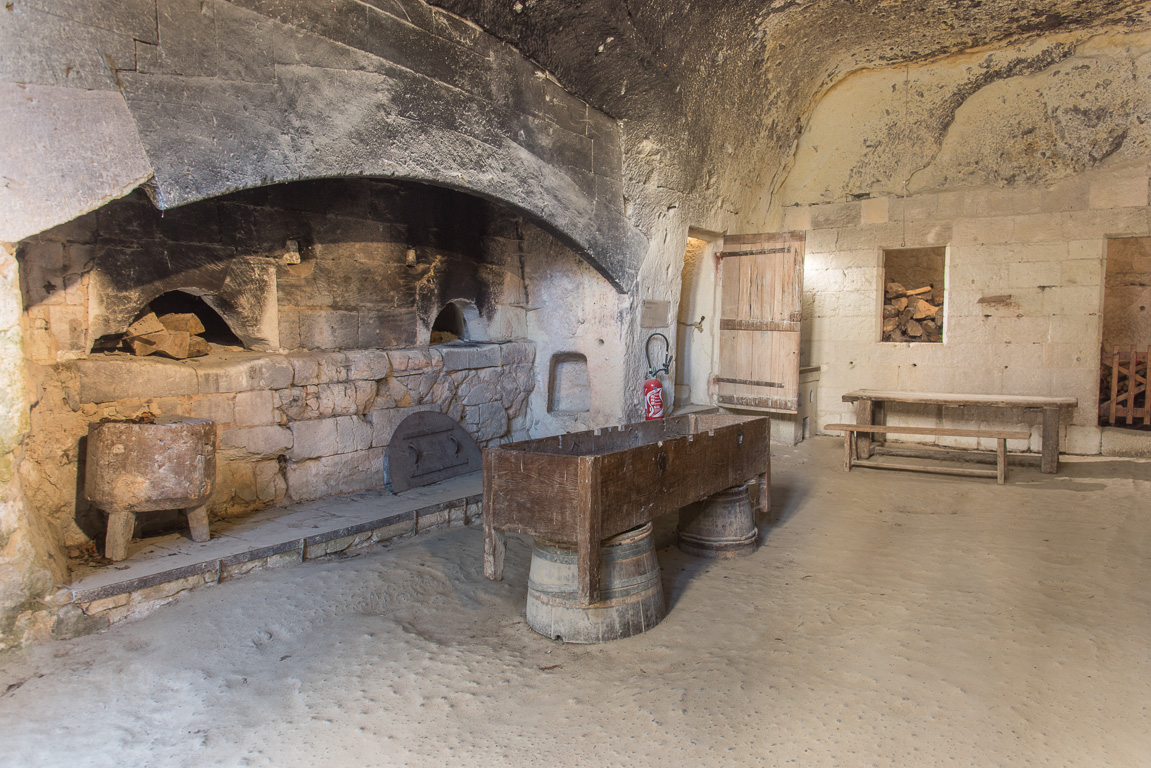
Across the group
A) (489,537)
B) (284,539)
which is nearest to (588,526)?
(489,537)

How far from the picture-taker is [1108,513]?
16.6 ft

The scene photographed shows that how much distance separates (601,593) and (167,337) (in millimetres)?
3052

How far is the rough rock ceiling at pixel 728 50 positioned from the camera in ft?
15.6

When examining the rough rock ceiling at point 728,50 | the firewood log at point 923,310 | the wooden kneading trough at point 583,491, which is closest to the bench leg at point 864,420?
the firewood log at point 923,310

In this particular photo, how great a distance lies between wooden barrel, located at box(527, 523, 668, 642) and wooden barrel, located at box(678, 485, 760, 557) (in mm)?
1085

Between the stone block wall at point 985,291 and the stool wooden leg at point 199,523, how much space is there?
634 cm

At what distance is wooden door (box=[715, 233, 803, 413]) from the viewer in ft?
22.0

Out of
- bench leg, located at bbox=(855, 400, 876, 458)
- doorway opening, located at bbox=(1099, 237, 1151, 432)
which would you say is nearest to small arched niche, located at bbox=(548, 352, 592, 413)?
bench leg, located at bbox=(855, 400, 876, 458)

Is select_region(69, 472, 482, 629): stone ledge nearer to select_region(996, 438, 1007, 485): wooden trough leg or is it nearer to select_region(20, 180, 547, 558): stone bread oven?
select_region(20, 180, 547, 558): stone bread oven

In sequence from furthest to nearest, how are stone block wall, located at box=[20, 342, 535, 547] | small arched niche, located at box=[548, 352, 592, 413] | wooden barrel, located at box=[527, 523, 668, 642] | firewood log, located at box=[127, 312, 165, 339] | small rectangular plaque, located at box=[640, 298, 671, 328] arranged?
1. small arched niche, located at box=[548, 352, 592, 413]
2. small rectangular plaque, located at box=[640, 298, 671, 328]
3. firewood log, located at box=[127, 312, 165, 339]
4. stone block wall, located at box=[20, 342, 535, 547]
5. wooden barrel, located at box=[527, 523, 668, 642]

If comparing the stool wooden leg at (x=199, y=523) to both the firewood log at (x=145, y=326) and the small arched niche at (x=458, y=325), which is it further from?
the small arched niche at (x=458, y=325)

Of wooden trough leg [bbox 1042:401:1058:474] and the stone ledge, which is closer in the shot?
the stone ledge

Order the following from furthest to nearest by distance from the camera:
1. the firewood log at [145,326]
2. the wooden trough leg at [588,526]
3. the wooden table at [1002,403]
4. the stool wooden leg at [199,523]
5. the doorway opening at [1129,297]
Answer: the doorway opening at [1129,297]
the wooden table at [1002,403]
the firewood log at [145,326]
the stool wooden leg at [199,523]
the wooden trough leg at [588,526]

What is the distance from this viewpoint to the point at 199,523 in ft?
12.8
